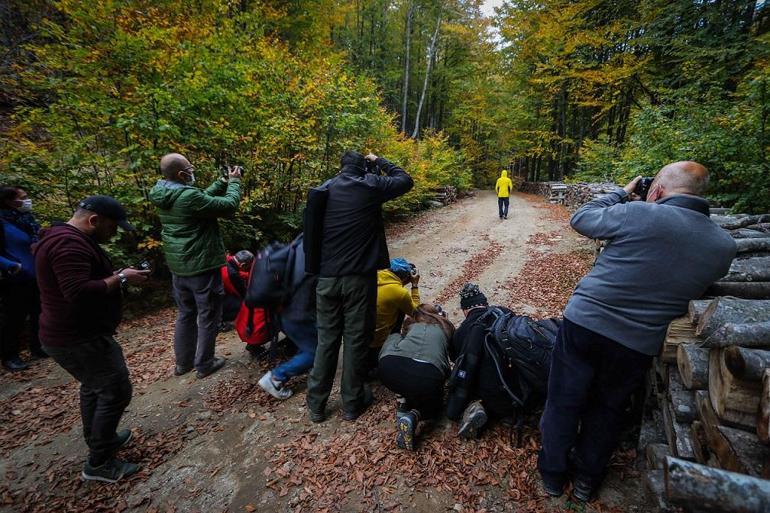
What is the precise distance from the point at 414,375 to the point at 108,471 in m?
2.63

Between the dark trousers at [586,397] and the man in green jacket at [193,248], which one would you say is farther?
the man in green jacket at [193,248]

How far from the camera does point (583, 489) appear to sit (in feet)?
7.95

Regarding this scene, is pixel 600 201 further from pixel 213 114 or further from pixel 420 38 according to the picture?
pixel 420 38

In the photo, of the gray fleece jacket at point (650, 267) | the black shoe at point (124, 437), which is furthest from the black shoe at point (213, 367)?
the gray fleece jacket at point (650, 267)

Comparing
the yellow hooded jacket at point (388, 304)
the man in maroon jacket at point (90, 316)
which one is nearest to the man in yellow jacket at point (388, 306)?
the yellow hooded jacket at point (388, 304)

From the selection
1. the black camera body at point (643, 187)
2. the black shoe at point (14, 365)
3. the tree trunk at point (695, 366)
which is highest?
the black camera body at point (643, 187)

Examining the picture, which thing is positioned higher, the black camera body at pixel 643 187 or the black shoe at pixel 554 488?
the black camera body at pixel 643 187

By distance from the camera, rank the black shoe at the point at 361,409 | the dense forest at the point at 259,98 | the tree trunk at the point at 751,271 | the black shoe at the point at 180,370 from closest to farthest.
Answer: the tree trunk at the point at 751,271
the black shoe at the point at 361,409
the black shoe at the point at 180,370
the dense forest at the point at 259,98

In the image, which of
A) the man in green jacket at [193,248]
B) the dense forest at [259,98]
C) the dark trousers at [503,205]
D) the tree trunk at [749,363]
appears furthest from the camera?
the dark trousers at [503,205]

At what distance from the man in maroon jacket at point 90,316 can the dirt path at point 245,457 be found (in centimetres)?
34

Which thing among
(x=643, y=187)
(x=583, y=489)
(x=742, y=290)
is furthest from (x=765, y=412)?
(x=643, y=187)

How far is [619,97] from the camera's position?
16.4 metres

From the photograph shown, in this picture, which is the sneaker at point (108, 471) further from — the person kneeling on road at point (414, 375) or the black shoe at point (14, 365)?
the black shoe at point (14, 365)

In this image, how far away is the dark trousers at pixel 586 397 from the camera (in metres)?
2.19
